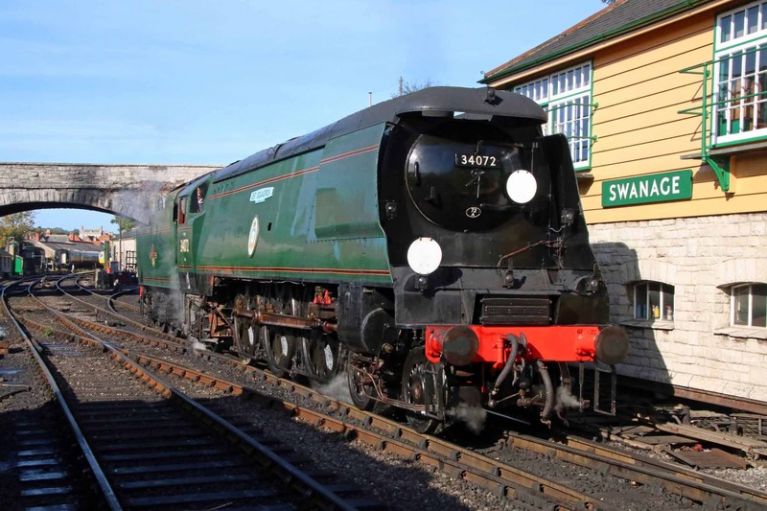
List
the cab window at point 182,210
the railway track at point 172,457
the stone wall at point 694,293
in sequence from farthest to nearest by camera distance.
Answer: the cab window at point 182,210, the stone wall at point 694,293, the railway track at point 172,457

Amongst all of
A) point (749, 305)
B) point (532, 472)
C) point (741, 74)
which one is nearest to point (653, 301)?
point (749, 305)

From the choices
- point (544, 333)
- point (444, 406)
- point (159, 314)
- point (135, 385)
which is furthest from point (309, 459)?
point (159, 314)

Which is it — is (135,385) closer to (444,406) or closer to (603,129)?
(444,406)

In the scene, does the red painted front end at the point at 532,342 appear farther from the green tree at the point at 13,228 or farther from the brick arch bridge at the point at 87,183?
the green tree at the point at 13,228

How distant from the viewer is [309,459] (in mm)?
7043

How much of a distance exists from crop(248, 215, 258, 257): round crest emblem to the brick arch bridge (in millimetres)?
21796

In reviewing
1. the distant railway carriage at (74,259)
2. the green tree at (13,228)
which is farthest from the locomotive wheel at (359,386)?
the green tree at (13,228)

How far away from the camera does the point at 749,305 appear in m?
8.44

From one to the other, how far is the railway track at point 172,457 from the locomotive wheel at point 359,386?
1.56 metres

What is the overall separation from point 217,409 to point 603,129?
6347 mm

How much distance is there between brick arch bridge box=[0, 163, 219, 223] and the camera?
32312 mm

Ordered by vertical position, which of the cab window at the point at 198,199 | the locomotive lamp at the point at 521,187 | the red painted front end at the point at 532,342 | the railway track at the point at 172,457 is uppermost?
the cab window at the point at 198,199

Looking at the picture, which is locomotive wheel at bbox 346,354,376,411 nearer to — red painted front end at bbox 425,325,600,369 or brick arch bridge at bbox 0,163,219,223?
red painted front end at bbox 425,325,600,369

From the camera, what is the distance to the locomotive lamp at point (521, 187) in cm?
780
